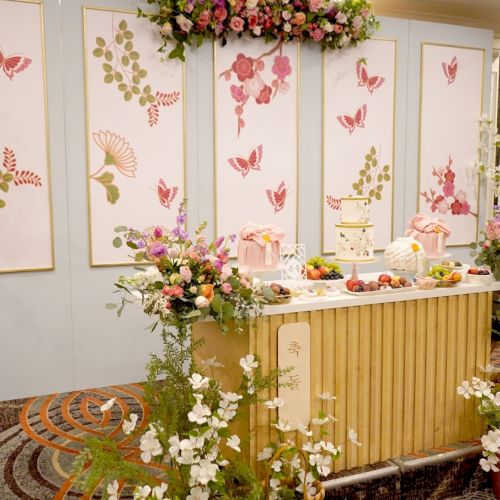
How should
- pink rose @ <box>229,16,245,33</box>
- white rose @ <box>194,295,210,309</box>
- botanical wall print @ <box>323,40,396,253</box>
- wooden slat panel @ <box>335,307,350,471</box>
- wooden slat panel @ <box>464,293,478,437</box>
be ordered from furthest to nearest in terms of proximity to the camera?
botanical wall print @ <box>323,40,396,253</box> < pink rose @ <box>229,16,245,33</box> < wooden slat panel @ <box>464,293,478,437</box> < wooden slat panel @ <box>335,307,350,471</box> < white rose @ <box>194,295,210,309</box>

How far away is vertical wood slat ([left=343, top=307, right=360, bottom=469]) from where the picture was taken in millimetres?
Result: 2648

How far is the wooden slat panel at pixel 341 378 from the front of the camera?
8.61 feet

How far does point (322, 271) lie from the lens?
283 centimetres

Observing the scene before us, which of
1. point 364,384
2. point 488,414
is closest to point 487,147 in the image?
point 488,414

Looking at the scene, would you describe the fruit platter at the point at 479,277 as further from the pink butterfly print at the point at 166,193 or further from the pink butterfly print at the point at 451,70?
the pink butterfly print at the point at 451,70

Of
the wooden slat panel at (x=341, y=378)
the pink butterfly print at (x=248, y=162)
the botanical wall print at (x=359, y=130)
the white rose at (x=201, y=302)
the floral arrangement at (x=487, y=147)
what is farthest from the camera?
the floral arrangement at (x=487, y=147)

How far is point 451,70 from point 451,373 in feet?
10.8

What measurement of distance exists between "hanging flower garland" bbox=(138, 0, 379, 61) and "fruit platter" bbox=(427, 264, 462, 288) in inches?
91.2

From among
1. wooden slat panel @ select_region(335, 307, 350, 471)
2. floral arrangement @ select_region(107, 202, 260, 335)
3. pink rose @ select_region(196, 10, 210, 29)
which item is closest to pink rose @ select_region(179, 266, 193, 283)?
floral arrangement @ select_region(107, 202, 260, 335)

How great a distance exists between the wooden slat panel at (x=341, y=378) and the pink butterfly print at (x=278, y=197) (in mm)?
2106

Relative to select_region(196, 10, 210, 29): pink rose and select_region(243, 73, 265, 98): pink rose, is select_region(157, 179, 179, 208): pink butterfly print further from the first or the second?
select_region(196, 10, 210, 29): pink rose

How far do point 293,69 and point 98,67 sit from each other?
4.87ft

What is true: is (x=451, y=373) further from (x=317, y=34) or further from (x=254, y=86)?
(x=317, y=34)

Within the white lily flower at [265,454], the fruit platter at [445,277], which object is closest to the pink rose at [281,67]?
the fruit platter at [445,277]
